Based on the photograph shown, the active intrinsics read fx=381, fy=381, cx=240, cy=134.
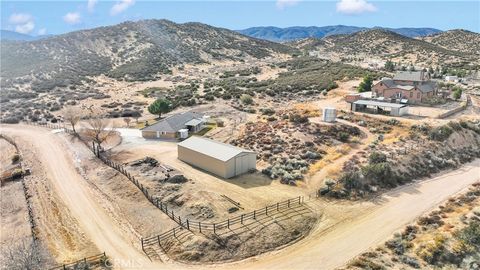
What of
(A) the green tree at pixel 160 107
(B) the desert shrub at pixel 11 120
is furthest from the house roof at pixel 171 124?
(B) the desert shrub at pixel 11 120

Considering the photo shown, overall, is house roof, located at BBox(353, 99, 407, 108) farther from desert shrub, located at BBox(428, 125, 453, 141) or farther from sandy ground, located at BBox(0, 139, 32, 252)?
sandy ground, located at BBox(0, 139, 32, 252)

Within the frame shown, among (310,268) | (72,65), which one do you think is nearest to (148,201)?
(310,268)

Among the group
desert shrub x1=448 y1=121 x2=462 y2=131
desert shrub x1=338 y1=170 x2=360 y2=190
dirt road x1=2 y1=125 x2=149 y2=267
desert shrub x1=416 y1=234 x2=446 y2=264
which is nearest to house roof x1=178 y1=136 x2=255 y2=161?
desert shrub x1=338 y1=170 x2=360 y2=190

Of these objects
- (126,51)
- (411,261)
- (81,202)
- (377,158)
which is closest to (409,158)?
(377,158)

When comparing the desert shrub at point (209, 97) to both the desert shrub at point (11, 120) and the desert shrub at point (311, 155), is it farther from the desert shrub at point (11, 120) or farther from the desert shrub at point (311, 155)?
the desert shrub at point (311, 155)

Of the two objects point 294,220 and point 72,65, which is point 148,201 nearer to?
point 294,220

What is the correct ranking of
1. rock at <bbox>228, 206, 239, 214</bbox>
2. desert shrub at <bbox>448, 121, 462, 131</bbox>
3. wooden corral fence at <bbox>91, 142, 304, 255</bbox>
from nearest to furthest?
wooden corral fence at <bbox>91, 142, 304, 255</bbox>, rock at <bbox>228, 206, 239, 214</bbox>, desert shrub at <bbox>448, 121, 462, 131</bbox>
